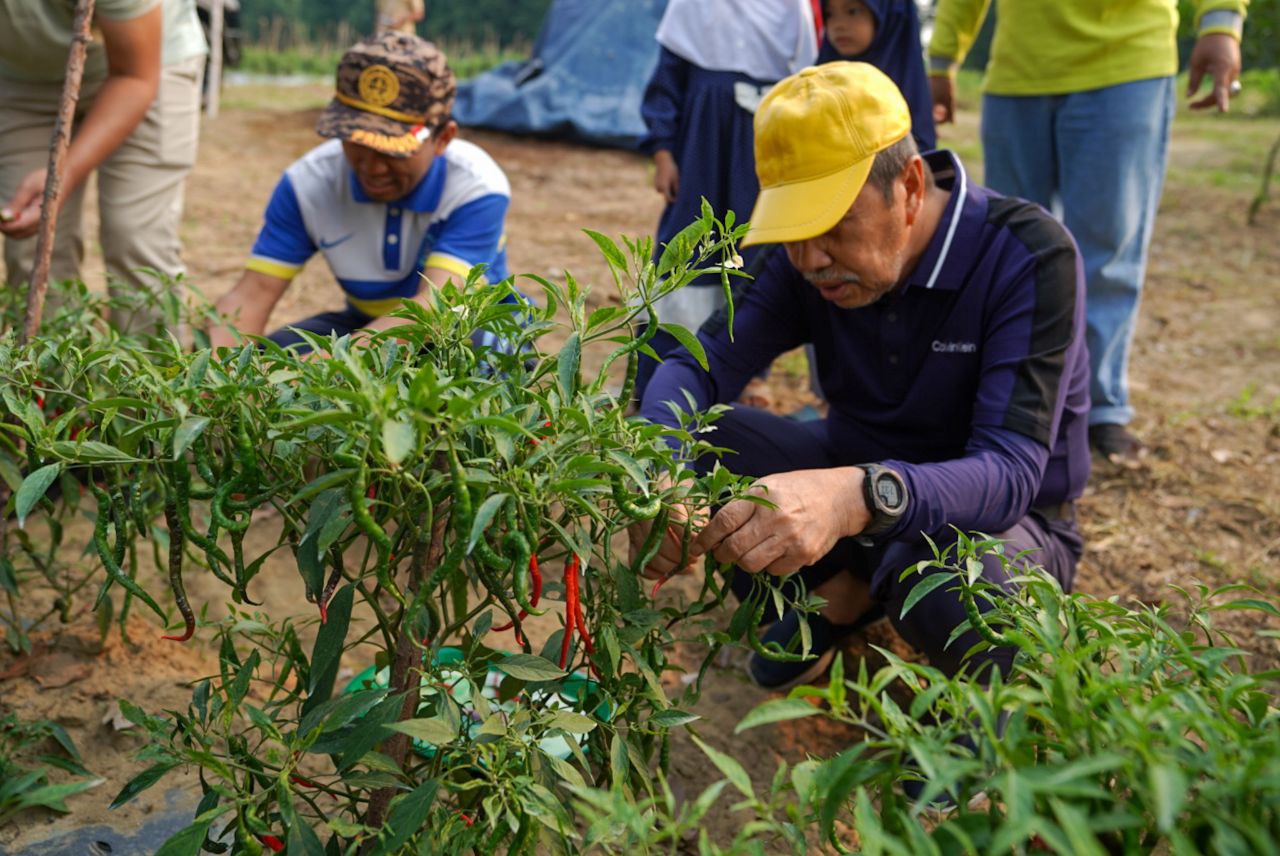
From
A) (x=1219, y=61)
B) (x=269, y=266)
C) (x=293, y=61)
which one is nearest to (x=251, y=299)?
(x=269, y=266)

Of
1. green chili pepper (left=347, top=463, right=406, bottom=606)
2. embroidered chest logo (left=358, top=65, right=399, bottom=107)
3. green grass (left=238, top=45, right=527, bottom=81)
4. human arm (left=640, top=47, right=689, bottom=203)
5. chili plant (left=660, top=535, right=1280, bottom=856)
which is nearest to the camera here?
chili plant (left=660, top=535, right=1280, bottom=856)

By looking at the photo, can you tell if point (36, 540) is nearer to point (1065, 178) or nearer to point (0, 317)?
point (0, 317)

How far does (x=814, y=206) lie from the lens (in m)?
2.00

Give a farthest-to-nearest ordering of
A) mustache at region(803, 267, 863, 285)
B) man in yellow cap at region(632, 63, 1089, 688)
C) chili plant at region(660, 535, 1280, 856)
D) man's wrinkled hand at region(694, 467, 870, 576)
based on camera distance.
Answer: mustache at region(803, 267, 863, 285) → man in yellow cap at region(632, 63, 1089, 688) → man's wrinkled hand at region(694, 467, 870, 576) → chili plant at region(660, 535, 1280, 856)

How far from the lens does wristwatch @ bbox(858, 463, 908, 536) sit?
5.97 ft

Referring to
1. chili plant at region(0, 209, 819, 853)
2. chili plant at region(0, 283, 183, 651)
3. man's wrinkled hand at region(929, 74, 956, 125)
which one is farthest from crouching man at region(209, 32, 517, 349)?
man's wrinkled hand at region(929, 74, 956, 125)

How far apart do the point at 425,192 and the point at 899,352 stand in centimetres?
129

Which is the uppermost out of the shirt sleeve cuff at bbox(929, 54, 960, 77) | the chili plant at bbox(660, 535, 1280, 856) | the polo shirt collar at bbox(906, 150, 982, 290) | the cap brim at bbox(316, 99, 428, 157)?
the shirt sleeve cuff at bbox(929, 54, 960, 77)

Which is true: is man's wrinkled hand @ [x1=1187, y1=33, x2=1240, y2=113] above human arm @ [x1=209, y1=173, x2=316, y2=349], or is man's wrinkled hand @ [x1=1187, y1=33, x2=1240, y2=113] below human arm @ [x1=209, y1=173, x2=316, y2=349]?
above

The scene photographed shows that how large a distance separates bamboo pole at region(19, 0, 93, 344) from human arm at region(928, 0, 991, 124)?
2.62 metres

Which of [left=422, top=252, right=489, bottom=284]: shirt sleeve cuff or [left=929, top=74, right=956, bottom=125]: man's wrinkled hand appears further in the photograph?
[left=929, top=74, right=956, bottom=125]: man's wrinkled hand

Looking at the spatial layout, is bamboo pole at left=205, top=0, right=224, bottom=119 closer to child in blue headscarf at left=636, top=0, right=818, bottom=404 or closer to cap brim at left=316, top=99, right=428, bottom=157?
child in blue headscarf at left=636, top=0, right=818, bottom=404

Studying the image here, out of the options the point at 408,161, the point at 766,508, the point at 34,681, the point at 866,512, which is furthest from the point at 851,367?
the point at 34,681

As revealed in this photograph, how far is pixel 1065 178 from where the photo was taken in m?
3.37
